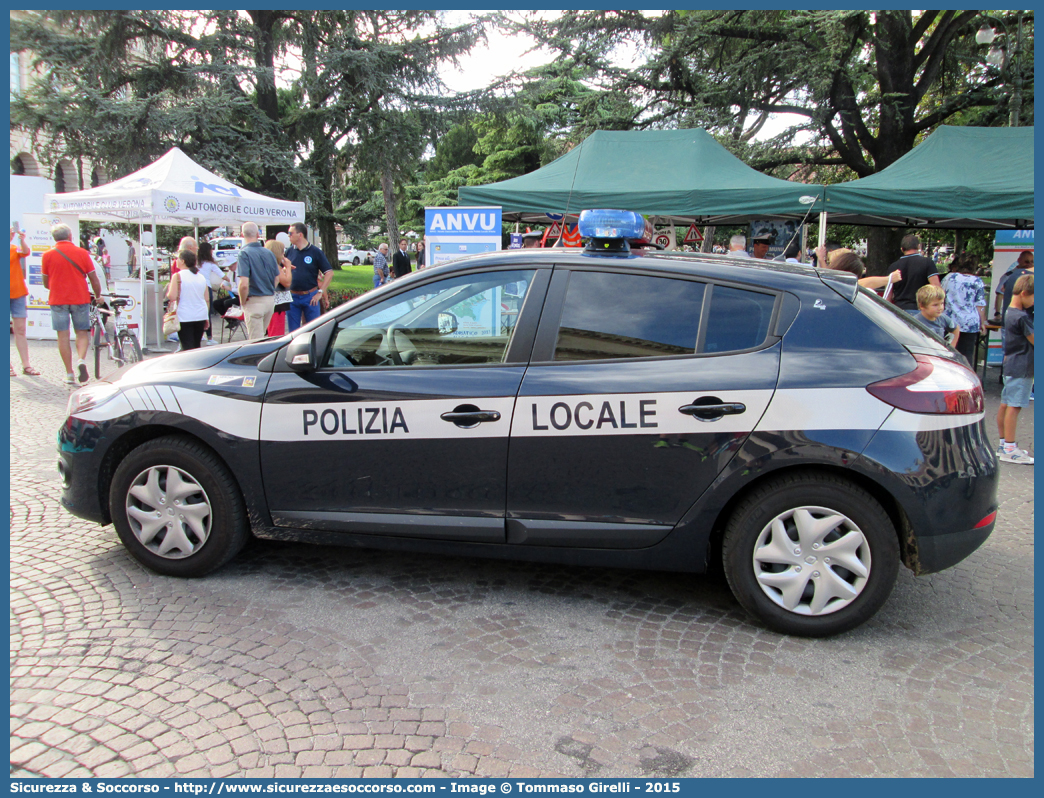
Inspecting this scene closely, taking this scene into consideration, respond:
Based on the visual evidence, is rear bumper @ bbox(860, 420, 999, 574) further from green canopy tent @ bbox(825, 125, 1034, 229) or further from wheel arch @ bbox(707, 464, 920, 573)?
green canopy tent @ bbox(825, 125, 1034, 229)

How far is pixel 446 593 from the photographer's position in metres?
3.68

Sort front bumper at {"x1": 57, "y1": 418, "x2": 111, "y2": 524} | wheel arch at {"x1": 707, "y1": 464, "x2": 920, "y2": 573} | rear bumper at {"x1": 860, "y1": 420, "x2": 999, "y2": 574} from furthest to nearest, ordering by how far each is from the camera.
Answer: front bumper at {"x1": 57, "y1": 418, "x2": 111, "y2": 524}
wheel arch at {"x1": 707, "y1": 464, "x2": 920, "y2": 573}
rear bumper at {"x1": 860, "y1": 420, "x2": 999, "y2": 574}

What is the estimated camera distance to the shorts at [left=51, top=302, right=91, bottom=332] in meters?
9.23

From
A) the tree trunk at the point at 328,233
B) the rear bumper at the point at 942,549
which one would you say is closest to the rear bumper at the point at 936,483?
the rear bumper at the point at 942,549

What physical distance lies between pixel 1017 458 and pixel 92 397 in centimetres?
713

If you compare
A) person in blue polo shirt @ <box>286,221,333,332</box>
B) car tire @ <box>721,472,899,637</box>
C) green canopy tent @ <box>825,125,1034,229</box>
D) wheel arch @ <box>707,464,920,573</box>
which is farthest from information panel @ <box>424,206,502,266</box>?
car tire @ <box>721,472,899,637</box>

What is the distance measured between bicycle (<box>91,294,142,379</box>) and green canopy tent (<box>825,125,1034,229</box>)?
9.98 m

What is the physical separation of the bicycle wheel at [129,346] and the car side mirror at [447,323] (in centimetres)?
858

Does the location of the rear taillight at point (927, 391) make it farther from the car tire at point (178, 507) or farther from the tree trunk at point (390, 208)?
the tree trunk at point (390, 208)

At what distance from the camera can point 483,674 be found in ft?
9.66
